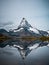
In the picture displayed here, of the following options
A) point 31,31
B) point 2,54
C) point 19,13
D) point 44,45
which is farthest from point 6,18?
point 44,45

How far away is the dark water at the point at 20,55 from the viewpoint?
104 inches

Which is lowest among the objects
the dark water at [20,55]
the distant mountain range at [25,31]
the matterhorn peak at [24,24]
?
the dark water at [20,55]

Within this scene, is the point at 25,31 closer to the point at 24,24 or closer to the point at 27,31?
the point at 27,31

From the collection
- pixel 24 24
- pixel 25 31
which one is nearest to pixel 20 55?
pixel 25 31

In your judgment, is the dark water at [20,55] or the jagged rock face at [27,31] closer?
the dark water at [20,55]

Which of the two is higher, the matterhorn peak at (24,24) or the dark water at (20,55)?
the matterhorn peak at (24,24)

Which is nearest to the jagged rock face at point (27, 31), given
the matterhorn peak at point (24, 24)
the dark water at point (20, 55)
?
the matterhorn peak at point (24, 24)

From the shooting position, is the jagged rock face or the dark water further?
the jagged rock face

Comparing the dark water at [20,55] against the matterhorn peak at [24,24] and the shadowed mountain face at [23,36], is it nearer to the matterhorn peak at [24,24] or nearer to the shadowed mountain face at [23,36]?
the shadowed mountain face at [23,36]

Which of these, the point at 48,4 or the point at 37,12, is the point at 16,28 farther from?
the point at 48,4

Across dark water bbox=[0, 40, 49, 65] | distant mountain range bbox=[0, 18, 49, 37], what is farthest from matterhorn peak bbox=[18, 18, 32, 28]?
dark water bbox=[0, 40, 49, 65]

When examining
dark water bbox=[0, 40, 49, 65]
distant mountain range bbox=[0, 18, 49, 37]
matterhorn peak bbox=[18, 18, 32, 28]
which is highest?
matterhorn peak bbox=[18, 18, 32, 28]

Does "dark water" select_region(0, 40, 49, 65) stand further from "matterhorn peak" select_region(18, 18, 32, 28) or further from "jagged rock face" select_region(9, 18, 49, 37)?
"matterhorn peak" select_region(18, 18, 32, 28)

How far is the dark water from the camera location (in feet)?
8.66
